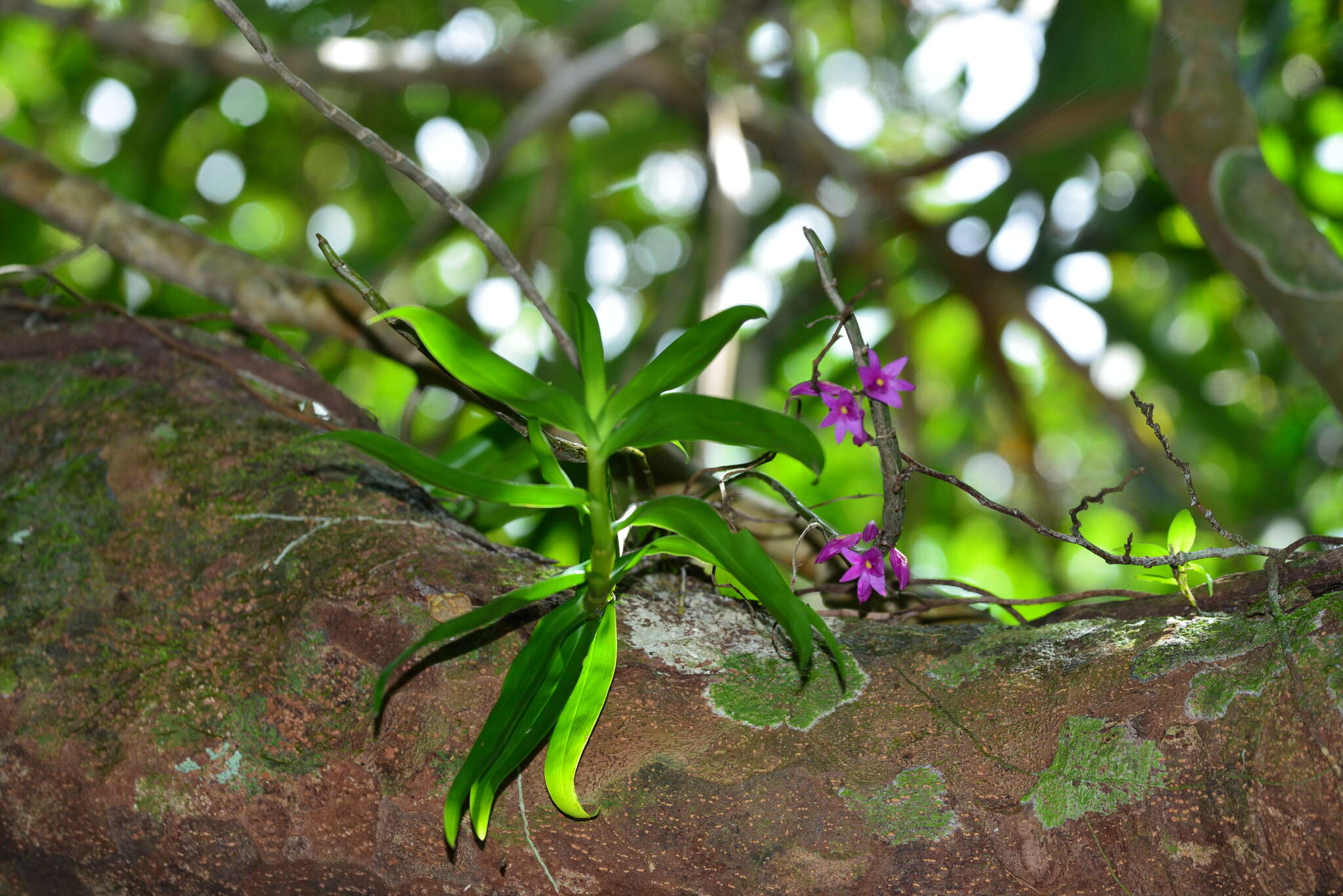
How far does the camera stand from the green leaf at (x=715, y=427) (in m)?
0.61

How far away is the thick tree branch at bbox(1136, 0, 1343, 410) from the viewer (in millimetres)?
1020

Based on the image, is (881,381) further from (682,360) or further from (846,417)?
(682,360)

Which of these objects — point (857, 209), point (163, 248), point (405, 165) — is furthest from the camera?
point (857, 209)

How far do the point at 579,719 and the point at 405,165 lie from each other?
0.49 m

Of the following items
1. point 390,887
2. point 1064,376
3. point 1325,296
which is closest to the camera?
point 390,887

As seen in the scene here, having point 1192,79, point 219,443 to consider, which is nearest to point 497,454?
point 219,443

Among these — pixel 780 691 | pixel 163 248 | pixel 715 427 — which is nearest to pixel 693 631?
pixel 780 691

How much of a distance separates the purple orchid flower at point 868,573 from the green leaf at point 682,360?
8.2 inches

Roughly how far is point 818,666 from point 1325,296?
0.76 meters

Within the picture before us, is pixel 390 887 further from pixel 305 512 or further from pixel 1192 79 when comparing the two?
pixel 1192 79

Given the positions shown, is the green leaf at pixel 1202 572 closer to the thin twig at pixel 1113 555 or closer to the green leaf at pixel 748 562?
the thin twig at pixel 1113 555

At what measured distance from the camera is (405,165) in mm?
787

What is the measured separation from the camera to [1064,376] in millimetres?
2949

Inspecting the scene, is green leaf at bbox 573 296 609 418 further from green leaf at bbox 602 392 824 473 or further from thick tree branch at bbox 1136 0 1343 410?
thick tree branch at bbox 1136 0 1343 410
